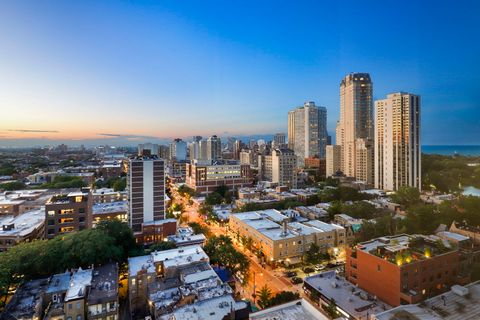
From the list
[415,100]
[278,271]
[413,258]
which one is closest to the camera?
[413,258]

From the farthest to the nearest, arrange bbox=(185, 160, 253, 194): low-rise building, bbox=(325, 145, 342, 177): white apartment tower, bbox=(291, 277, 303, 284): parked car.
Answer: bbox=(325, 145, 342, 177): white apartment tower → bbox=(185, 160, 253, 194): low-rise building → bbox=(291, 277, 303, 284): parked car

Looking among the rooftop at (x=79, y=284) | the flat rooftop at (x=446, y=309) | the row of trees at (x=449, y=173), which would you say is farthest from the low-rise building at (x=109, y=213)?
the row of trees at (x=449, y=173)

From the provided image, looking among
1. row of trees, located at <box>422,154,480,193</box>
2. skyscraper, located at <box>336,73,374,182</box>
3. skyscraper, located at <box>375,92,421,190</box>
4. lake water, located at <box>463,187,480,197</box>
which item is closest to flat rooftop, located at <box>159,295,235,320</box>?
lake water, located at <box>463,187,480,197</box>

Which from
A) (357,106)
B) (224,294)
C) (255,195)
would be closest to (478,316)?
(224,294)

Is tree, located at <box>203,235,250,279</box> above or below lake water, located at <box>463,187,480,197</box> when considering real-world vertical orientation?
below

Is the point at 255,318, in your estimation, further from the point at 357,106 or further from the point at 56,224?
the point at 357,106

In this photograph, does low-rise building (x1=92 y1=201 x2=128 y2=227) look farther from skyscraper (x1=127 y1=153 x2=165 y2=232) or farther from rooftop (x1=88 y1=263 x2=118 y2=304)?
rooftop (x1=88 y1=263 x2=118 y2=304)

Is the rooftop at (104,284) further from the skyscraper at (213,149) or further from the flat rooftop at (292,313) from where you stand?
the skyscraper at (213,149)

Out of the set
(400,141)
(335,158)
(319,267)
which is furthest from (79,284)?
(335,158)
